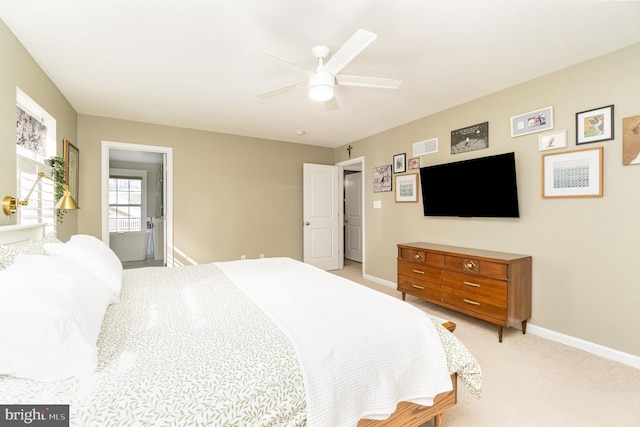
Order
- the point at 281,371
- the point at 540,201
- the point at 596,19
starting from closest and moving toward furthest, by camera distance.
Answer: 1. the point at 281,371
2. the point at 596,19
3. the point at 540,201

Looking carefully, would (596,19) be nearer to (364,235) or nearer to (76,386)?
(76,386)

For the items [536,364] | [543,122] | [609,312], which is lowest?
[536,364]

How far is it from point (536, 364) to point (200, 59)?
3.69 m

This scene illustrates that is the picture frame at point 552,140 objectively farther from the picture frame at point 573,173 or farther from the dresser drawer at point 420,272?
the dresser drawer at point 420,272

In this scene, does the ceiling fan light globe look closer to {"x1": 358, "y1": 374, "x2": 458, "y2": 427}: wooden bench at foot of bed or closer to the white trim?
{"x1": 358, "y1": 374, "x2": 458, "y2": 427}: wooden bench at foot of bed

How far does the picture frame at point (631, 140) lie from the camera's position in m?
2.19

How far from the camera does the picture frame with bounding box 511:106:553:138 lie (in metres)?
2.68

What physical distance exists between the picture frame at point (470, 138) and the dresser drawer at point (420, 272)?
4.79 feet

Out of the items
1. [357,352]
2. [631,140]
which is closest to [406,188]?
[631,140]

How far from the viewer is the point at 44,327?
954 millimetres

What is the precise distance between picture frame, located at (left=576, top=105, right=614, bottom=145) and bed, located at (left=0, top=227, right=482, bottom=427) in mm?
2245

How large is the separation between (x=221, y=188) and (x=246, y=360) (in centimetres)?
392

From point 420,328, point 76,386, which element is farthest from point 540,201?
point 76,386

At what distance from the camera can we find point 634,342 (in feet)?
7.31
